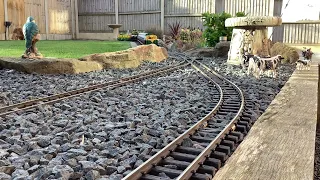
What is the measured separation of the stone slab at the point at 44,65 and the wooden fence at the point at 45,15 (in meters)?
11.6

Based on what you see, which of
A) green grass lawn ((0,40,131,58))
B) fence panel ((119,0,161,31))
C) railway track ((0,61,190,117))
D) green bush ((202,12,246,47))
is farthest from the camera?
fence panel ((119,0,161,31))

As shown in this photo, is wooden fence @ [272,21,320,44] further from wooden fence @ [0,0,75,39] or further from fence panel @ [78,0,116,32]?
wooden fence @ [0,0,75,39]

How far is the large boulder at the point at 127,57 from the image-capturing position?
31.3 feet

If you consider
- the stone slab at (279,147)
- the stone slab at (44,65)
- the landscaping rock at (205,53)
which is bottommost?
the stone slab at (279,147)

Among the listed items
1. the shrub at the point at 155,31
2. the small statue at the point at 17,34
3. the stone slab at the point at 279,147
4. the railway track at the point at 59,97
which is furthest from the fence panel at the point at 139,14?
the stone slab at the point at 279,147

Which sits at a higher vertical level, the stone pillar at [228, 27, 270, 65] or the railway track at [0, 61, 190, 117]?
the stone pillar at [228, 27, 270, 65]

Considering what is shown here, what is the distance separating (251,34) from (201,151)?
7.81 m

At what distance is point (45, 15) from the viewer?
2164cm

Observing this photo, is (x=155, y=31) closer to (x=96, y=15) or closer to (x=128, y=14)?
(x=128, y=14)

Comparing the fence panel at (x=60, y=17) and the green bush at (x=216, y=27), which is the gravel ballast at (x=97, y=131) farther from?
the fence panel at (x=60, y=17)

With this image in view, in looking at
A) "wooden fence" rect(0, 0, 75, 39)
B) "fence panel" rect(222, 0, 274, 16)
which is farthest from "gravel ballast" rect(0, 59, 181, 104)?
"wooden fence" rect(0, 0, 75, 39)

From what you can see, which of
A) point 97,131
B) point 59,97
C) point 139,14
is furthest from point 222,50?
point 97,131

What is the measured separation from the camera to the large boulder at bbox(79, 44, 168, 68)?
31.3ft

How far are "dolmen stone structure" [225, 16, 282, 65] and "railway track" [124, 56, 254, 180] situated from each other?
Answer: 5.52 meters
